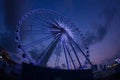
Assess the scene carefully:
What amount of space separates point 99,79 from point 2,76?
22968mm

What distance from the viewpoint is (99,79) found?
129 feet

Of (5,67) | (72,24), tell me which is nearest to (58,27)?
(72,24)

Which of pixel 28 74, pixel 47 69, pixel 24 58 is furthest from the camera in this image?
pixel 24 58

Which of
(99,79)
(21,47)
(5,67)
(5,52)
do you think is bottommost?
(99,79)

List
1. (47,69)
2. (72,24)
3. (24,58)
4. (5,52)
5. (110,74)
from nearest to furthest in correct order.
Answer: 1. (47,69)
2. (24,58)
3. (110,74)
4. (72,24)
5. (5,52)

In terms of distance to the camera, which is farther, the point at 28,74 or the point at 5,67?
the point at 5,67

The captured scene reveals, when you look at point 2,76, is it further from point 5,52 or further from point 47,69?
point 5,52

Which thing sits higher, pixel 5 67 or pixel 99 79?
pixel 5 67

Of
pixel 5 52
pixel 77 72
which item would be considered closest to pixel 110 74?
pixel 77 72

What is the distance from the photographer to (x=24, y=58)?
3228 cm

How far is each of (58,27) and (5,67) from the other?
1532 centimetres

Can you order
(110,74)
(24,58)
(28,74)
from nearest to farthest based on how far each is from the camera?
(28,74) → (24,58) → (110,74)

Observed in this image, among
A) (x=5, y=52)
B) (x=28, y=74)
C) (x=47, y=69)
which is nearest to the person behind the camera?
(x=28, y=74)

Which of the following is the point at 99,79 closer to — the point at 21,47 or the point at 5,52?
the point at 21,47
